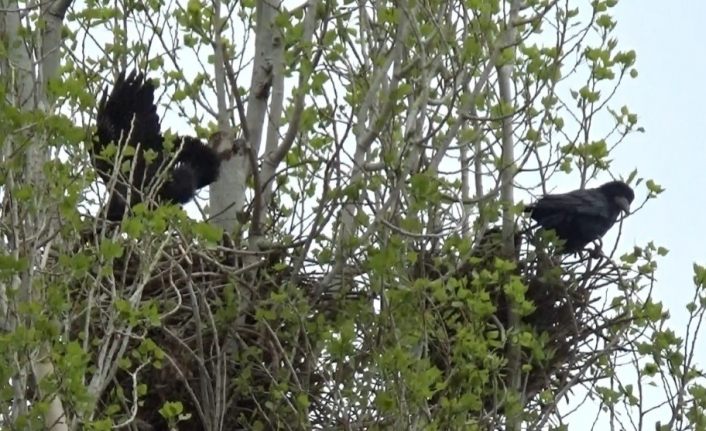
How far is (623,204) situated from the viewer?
10586 millimetres

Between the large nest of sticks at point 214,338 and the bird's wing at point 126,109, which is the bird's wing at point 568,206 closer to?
the large nest of sticks at point 214,338

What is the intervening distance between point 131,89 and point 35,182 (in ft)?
8.56

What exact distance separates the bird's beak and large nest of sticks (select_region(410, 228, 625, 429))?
0.60 meters

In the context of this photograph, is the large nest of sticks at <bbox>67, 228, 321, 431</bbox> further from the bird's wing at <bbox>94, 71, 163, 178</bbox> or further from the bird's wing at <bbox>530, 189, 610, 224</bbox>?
the bird's wing at <bbox>530, 189, 610, 224</bbox>

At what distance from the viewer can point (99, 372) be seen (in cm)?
711

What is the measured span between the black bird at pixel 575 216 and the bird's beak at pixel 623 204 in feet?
0.07

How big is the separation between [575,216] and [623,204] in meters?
0.53

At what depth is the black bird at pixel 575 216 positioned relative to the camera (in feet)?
33.2

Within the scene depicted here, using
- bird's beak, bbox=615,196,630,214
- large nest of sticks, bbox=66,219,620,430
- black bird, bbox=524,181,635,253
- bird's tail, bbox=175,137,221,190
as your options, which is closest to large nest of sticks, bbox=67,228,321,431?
large nest of sticks, bbox=66,219,620,430

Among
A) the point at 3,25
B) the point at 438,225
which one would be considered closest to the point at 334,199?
the point at 438,225

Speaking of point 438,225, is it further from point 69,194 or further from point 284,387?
point 69,194

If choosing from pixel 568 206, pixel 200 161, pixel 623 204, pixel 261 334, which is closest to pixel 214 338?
pixel 261 334

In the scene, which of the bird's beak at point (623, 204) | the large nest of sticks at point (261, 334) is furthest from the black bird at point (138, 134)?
the bird's beak at point (623, 204)

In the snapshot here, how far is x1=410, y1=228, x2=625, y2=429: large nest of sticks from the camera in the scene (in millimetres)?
8445
